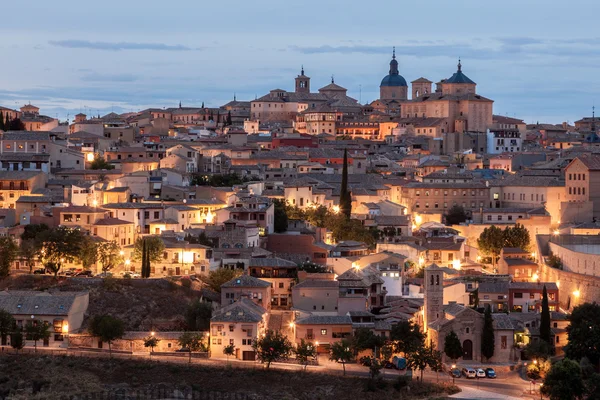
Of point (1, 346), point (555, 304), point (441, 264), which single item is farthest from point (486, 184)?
point (1, 346)

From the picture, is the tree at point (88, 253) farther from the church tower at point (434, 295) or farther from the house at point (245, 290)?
the church tower at point (434, 295)

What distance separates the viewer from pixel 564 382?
92.4 ft

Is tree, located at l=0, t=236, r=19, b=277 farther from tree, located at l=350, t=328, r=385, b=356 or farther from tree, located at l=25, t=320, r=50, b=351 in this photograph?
tree, located at l=350, t=328, r=385, b=356

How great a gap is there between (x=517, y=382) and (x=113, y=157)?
2491 centimetres

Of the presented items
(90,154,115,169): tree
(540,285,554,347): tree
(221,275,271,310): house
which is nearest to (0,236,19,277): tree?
(221,275,271,310): house

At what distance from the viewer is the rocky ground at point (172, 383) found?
2966 cm

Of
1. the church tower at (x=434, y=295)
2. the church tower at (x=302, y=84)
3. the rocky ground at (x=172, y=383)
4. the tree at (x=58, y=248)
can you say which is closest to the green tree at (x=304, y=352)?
the rocky ground at (x=172, y=383)

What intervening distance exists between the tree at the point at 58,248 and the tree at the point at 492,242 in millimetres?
13037

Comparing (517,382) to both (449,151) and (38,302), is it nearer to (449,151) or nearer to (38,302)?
(38,302)

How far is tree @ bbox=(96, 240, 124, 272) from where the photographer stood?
35.8 metres

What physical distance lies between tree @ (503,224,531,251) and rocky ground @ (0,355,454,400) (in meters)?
11.8

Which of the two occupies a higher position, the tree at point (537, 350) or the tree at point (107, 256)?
the tree at point (107, 256)

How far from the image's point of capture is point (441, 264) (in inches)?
1559

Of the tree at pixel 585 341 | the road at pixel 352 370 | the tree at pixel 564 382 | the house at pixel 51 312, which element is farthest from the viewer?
the house at pixel 51 312
